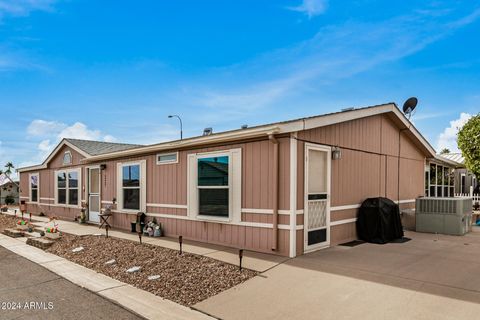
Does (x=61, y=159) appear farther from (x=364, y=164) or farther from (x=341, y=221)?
(x=364, y=164)

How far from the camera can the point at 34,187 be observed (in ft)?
52.7

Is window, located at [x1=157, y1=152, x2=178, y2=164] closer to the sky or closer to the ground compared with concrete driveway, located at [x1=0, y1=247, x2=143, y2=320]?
closer to the sky

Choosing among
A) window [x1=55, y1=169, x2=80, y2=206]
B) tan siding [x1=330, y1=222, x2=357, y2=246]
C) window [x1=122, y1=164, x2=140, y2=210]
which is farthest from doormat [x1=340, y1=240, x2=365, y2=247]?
window [x1=55, y1=169, x2=80, y2=206]

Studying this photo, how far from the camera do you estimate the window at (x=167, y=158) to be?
8055mm

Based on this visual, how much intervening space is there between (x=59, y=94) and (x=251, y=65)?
25.7 ft

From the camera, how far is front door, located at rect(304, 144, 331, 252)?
5977 mm

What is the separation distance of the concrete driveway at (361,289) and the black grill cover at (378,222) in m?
1.31

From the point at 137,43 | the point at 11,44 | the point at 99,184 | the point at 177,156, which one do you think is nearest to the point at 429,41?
the point at 177,156

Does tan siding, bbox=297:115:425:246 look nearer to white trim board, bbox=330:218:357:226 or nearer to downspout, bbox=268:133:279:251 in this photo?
white trim board, bbox=330:218:357:226

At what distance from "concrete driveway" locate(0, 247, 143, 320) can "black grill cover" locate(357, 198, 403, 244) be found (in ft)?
18.7

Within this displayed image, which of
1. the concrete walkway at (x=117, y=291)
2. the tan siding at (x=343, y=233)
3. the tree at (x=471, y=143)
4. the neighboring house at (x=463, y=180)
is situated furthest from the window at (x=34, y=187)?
the neighboring house at (x=463, y=180)

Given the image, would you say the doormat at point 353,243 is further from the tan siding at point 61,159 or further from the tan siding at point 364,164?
the tan siding at point 61,159

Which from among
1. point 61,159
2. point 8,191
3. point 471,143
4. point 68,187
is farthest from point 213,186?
point 8,191

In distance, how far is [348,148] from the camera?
7211mm
